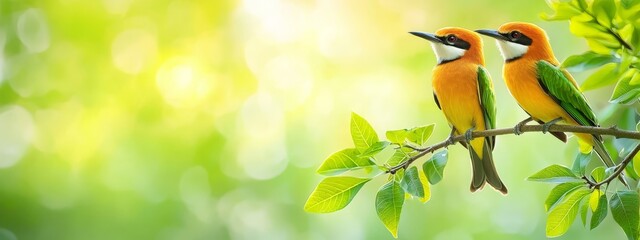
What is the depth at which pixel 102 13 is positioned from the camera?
12.6ft

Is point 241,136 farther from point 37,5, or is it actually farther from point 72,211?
point 37,5

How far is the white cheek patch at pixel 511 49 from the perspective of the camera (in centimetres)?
108

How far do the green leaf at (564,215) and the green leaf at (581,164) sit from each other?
0.02m

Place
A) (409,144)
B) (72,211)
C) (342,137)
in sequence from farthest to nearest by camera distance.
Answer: (72,211)
(342,137)
(409,144)

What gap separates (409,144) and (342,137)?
2.68 metres

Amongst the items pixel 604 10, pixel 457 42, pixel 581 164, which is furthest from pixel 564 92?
pixel 604 10

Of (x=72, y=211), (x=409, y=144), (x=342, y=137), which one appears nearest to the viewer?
(x=409, y=144)

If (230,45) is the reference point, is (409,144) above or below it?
above

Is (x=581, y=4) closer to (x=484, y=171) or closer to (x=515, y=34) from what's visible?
(x=515, y=34)

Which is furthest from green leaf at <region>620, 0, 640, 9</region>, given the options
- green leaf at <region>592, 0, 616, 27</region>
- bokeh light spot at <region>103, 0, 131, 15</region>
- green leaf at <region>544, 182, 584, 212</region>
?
bokeh light spot at <region>103, 0, 131, 15</region>

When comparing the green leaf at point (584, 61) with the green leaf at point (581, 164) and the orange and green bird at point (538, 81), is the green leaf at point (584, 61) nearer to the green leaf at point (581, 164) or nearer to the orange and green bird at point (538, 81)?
the green leaf at point (581, 164)

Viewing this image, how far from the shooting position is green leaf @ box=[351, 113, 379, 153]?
0.88 m

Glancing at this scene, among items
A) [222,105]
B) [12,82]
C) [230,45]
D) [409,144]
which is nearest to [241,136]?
[222,105]

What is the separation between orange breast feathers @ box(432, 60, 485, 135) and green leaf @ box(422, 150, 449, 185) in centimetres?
43
